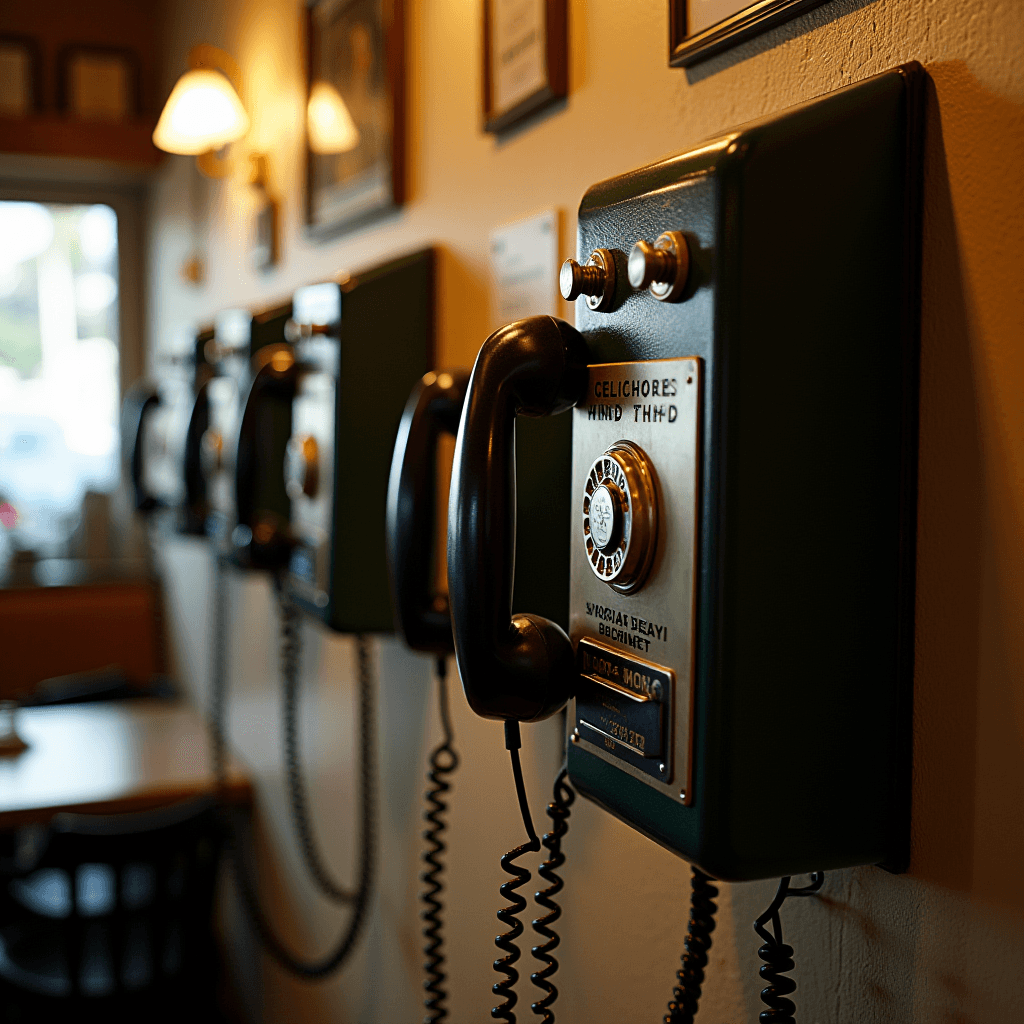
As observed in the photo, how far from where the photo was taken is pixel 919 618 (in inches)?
23.5

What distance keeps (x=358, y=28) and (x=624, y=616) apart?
111 centimetres

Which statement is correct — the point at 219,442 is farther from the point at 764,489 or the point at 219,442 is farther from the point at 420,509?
the point at 764,489

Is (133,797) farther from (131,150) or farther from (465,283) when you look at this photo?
(131,150)

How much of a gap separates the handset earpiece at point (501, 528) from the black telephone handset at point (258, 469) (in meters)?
0.70

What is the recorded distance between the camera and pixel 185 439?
6.03ft

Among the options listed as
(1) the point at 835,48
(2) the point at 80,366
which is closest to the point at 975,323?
(1) the point at 835,48

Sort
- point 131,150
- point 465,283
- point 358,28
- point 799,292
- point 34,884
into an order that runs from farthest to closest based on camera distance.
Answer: point 131,150 → point 34,884 → point 358,28 → point 465,283 → point 799,292

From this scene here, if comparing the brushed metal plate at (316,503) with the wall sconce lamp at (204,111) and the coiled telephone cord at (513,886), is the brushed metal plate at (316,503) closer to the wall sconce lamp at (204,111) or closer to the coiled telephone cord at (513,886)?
the coiled telephone cord at (513,886)

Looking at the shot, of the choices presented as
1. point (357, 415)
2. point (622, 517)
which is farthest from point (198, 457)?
point (622, 517)

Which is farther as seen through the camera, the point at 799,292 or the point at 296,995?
the point at 296,995

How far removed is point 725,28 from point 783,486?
36 cm

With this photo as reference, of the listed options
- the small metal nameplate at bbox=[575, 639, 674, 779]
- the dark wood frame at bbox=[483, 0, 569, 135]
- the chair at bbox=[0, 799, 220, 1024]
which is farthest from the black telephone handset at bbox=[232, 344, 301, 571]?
the small metal nameplate at bbox=[575, 639, 674, 779]

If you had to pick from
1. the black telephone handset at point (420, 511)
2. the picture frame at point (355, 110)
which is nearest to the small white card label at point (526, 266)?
the black telephone handset at point (420, 511)

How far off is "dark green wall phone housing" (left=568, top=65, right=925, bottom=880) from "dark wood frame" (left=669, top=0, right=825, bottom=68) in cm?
13
